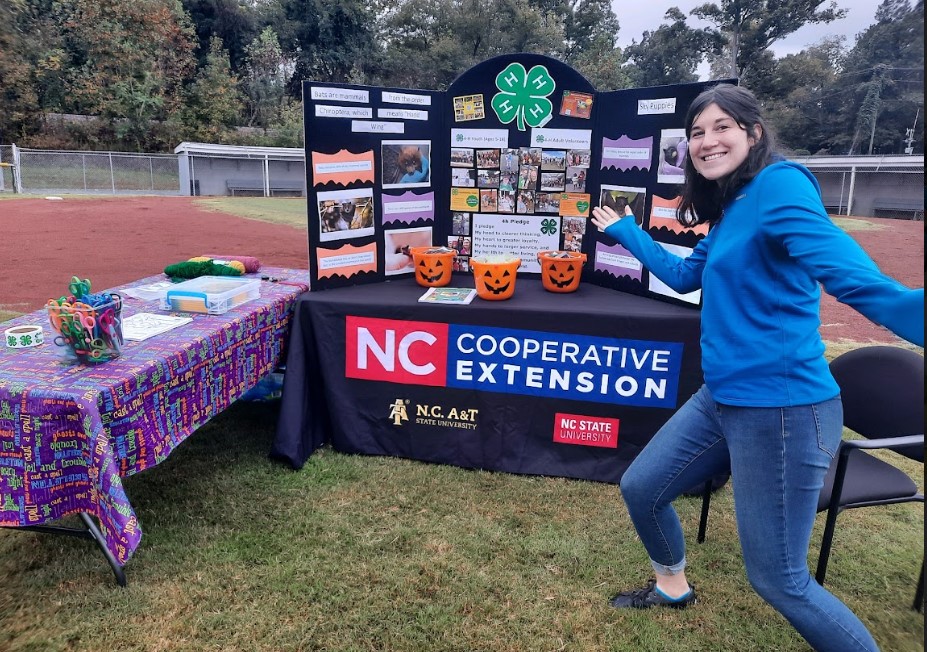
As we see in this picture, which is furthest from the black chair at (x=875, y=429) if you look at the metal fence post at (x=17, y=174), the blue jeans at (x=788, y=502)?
the metal fence post at (x=17, y=174)

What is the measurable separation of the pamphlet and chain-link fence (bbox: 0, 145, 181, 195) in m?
18.9

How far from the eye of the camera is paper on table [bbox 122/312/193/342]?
233 cm

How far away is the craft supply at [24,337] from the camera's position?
85.9 inches

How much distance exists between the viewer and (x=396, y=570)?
2227 millimetres

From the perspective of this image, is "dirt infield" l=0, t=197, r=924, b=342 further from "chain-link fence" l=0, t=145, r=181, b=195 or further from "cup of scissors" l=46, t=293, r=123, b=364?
"cup of scissors" l=46, t=293, r=123, b=364

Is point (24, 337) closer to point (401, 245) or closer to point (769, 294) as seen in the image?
point (401, 245)

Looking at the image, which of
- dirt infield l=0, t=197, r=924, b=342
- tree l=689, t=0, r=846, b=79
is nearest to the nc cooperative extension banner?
dirt infield l=0, t=197, r=924, b=342

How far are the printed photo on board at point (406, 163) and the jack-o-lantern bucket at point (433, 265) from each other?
0.36 m

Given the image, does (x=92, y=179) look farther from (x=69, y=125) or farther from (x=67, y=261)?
(x=67, y=261)

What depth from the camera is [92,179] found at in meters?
18.9

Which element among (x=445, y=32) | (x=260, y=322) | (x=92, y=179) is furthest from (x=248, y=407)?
(x=445, y=32)

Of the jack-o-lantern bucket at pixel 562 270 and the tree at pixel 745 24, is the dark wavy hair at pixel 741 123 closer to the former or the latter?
the jack-o-lantern bucket at pixel 562 270

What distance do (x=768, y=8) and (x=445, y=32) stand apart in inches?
839

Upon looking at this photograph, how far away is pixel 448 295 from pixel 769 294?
176 cm
